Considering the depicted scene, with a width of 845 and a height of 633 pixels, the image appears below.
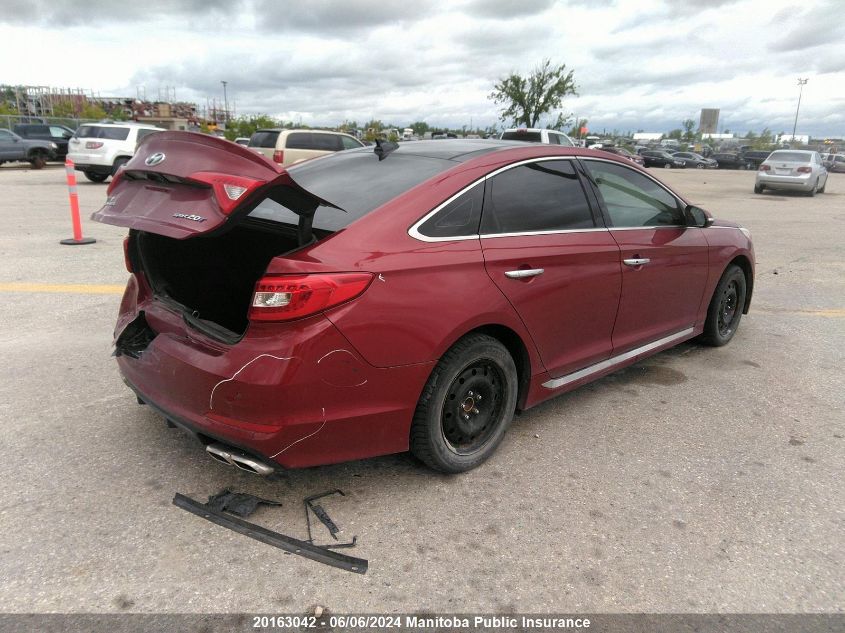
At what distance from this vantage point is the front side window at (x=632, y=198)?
3905mm

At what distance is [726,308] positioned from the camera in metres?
5.20

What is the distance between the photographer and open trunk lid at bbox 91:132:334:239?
243cm

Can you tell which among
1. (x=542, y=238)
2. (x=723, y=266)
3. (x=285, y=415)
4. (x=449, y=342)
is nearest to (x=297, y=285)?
(x=285, y=415)

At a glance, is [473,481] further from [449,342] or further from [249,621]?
[249,621]

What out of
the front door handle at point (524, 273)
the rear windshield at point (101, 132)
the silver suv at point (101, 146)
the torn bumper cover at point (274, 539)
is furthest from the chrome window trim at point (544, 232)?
the rear windshield at point (101, 132)

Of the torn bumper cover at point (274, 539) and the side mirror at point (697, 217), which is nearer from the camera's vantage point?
the torn bumper cover at point (274, 539)

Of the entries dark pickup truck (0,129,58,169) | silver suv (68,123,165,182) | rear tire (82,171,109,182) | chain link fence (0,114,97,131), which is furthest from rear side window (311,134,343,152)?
chain link fence (0,114,97,131)

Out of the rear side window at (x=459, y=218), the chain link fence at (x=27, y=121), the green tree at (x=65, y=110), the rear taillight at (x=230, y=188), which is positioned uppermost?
the green tree at (x=65, y=110)

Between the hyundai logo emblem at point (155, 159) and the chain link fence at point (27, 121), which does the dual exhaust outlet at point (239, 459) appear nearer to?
the hyundai logo emblem at point (155, 159)

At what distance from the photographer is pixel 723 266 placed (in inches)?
192

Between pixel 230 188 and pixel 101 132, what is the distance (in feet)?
61.1

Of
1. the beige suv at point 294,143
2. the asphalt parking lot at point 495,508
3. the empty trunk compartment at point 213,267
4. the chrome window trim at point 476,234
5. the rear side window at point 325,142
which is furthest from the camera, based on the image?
the rear side window at point 325,142

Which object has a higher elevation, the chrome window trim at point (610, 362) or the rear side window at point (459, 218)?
the rear side window at point (459, 218)

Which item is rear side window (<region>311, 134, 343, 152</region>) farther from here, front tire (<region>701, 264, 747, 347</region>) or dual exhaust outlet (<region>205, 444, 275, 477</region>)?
dual exhaust outlet (<region>205, 444, 275, 477</region>)
